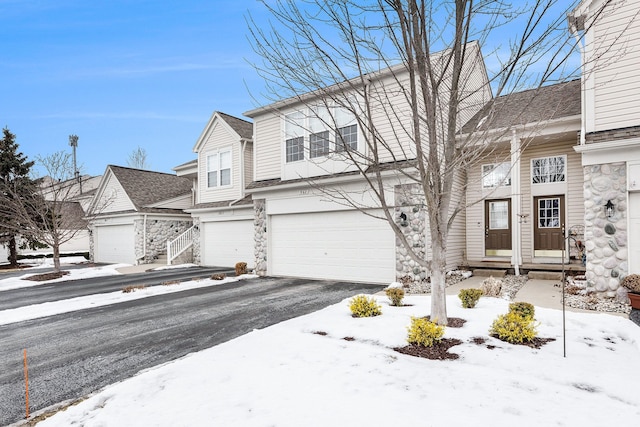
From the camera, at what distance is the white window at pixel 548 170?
11105mm

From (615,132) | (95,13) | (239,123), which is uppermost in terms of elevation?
(95,13)

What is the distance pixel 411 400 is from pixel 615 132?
7.89 metres

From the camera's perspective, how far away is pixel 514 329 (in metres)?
4.91

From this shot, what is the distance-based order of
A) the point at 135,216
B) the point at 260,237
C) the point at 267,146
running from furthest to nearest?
1. the point at 135,216
2. the point at 267,146
3. the point at 260,237

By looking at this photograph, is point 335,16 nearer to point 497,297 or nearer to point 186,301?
point 497,297

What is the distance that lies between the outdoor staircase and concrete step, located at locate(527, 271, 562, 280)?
50.4 ft

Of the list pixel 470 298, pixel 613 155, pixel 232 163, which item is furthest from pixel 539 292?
pixel 232 163

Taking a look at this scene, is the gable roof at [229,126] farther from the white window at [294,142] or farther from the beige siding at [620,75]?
the beige siding at [620,75]

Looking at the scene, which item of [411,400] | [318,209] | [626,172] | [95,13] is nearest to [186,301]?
[318,209]

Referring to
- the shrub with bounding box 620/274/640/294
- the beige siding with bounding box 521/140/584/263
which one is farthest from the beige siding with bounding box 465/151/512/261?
the shrub with bounding box 620/274/640/294

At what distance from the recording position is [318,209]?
11883 millimetres

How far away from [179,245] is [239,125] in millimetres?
7096

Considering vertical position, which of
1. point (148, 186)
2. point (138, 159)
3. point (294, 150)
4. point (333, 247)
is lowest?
point (333, 247)

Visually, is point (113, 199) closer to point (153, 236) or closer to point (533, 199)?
point (153, 236)
